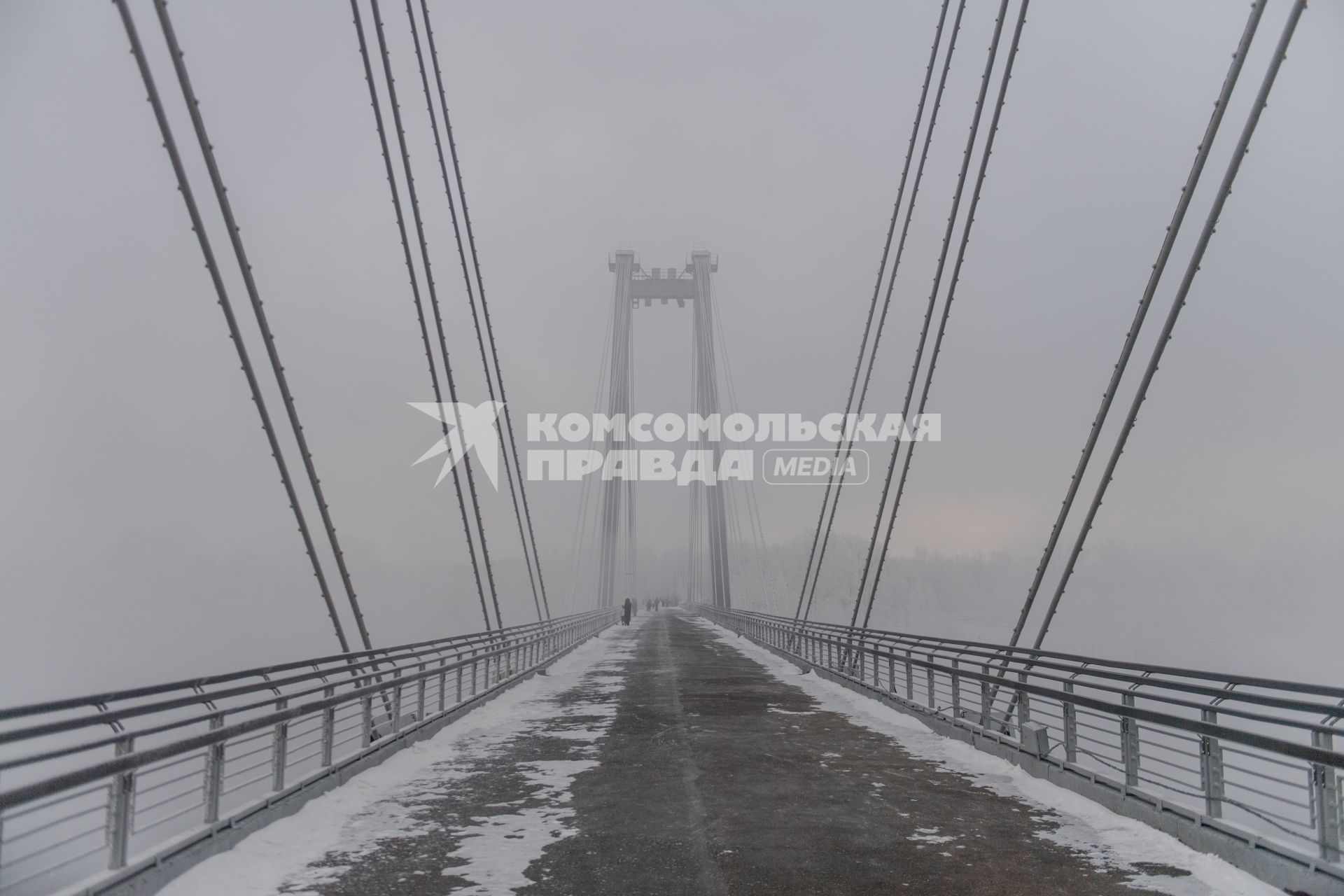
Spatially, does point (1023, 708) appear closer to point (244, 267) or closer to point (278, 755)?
point (278, 755)

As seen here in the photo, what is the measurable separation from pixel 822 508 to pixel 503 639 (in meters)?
10.2

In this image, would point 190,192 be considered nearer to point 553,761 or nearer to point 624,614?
point 553,761

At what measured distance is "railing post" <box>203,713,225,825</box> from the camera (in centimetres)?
666

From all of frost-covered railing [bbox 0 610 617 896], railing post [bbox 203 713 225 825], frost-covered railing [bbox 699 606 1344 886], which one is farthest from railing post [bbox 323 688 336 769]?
frost-covered railing [bbox 699 606 1344 886]

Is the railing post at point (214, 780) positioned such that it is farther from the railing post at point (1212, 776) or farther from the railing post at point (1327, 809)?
the railing post at point (1327, 809)

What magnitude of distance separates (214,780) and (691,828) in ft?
11.1

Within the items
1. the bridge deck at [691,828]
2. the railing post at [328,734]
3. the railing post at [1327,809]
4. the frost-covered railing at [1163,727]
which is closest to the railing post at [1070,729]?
the frost-covered railing at [1163,727]

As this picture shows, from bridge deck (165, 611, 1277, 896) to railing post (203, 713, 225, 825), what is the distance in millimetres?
316

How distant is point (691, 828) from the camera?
7.76 metres

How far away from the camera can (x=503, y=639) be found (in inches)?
830

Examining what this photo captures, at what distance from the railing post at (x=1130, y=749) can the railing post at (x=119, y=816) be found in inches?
273

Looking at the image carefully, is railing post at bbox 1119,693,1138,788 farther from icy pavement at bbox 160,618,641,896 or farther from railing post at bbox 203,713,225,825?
railing post at bbox 203,713,225,825

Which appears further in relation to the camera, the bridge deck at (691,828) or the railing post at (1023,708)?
the railing post at (1023,708)

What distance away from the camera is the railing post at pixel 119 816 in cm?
554
